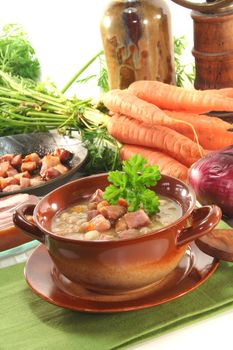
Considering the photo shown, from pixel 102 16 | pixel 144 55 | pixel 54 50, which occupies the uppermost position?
pixel 102 16

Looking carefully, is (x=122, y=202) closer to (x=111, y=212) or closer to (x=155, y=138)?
(x=111, y=212)

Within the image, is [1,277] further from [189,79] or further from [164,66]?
[189,79]

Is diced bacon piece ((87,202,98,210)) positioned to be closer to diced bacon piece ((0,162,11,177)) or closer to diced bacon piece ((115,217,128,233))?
diced bacon piece ((115,217,128,233))

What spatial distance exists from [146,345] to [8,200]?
19.6 inches

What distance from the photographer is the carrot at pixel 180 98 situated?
152 centimetres

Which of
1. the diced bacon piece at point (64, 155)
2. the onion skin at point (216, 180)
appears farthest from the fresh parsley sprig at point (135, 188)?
the diced bacon piece at point (64, 155)

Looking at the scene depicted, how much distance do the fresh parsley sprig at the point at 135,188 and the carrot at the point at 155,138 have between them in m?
0.52

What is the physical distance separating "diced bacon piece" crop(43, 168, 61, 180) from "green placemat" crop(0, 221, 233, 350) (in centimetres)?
47

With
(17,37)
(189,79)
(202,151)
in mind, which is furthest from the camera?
(17,37)

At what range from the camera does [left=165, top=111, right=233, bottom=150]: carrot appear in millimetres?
1494

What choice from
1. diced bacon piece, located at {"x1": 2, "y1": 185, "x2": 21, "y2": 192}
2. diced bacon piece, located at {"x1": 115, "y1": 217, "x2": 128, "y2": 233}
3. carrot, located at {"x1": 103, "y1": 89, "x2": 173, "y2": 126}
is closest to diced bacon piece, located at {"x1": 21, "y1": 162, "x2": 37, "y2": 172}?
diced bacon piece, located at {"x1": 2, "y1": 185, "x2": 21, "y2": 192}

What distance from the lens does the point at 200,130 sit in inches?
59.7

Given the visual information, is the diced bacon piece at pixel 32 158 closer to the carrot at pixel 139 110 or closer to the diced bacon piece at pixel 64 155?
the diced bacon piece at pixel 64 155

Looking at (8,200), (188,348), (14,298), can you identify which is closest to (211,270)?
(188,348)
